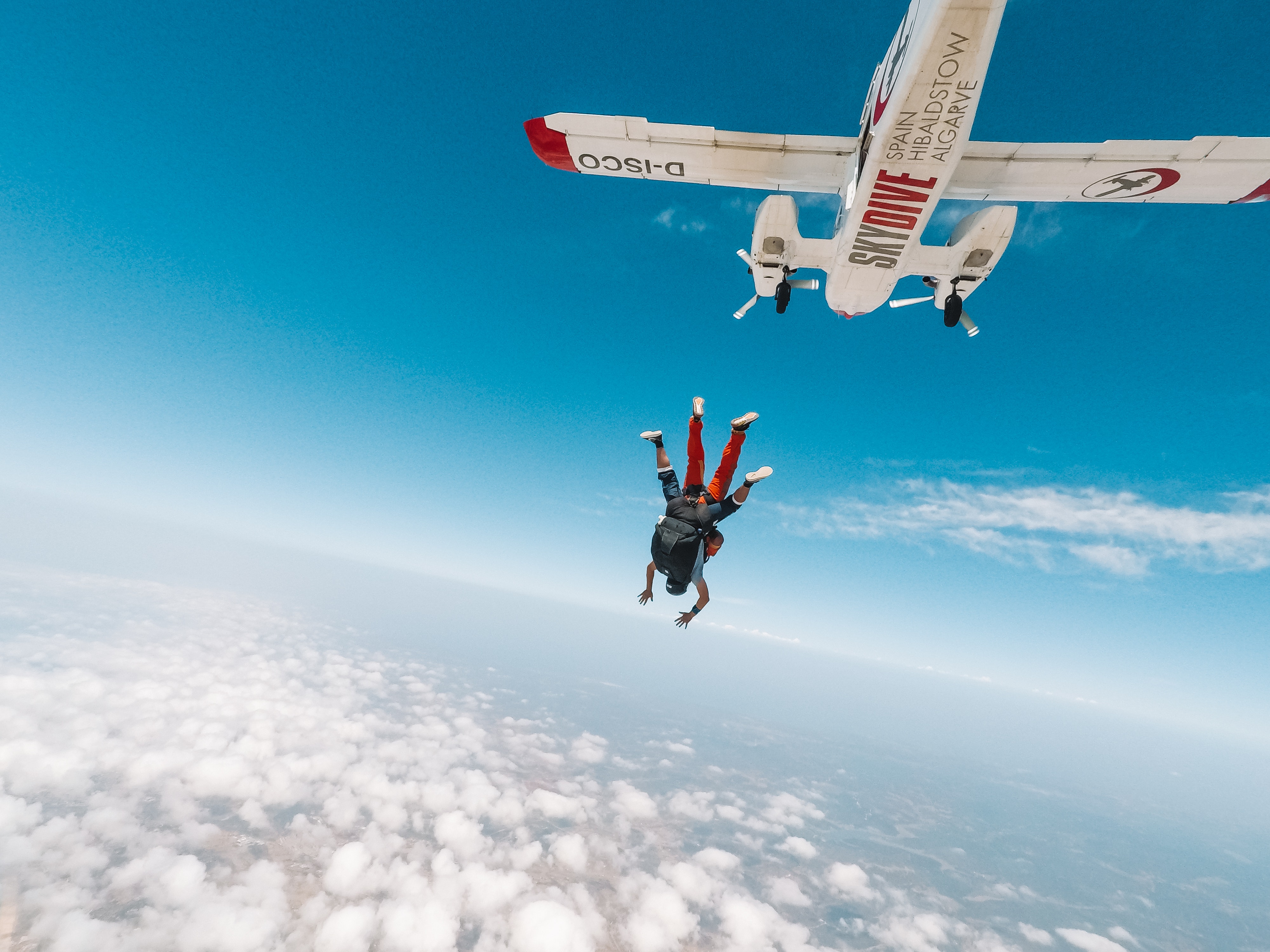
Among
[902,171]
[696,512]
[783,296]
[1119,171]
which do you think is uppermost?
[1119,171]

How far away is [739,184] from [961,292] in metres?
5.08

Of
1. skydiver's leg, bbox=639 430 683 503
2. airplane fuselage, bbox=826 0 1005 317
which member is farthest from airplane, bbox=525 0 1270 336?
skydiver's leg, bbox=639 430 683 503

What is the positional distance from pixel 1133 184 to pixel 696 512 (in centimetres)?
1121

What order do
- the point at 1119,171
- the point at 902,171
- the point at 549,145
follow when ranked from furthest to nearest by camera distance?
the point at 549,145 < the point at 1119,171 < the point at 902,171

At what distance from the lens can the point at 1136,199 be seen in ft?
31.1

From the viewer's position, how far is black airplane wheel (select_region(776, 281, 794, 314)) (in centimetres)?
979

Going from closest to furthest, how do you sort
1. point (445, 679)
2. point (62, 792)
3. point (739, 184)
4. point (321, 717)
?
1. point (739, 184)
2. point (62, 792)
3. point (321, 717)
4. point (445, 679)

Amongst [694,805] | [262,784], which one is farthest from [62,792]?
[694,805]

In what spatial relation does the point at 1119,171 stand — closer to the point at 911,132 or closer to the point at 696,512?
the point at 911,132

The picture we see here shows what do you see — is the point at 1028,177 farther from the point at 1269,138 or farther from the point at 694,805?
the point at 694,805

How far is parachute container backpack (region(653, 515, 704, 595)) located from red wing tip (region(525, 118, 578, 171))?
8.72 metres

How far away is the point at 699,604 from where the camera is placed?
5.99 meters

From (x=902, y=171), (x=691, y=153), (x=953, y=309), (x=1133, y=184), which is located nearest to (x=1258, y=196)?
(x=1133, y=184)

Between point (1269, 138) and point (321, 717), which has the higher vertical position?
point (1269, 138)
